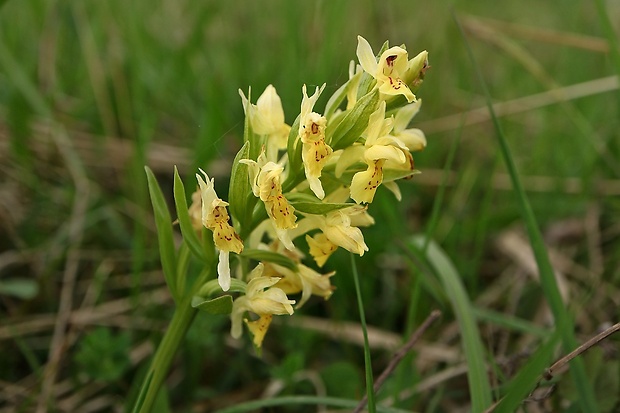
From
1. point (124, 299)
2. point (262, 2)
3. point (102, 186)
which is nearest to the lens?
point (124, 299)

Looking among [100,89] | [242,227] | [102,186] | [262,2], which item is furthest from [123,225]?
[262,2]

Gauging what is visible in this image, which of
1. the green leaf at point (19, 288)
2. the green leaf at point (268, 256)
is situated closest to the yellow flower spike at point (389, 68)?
the green leaf at point (268, 256)

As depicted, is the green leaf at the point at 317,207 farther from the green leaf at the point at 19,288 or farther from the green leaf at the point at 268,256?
the green leaf at the point at 19,288

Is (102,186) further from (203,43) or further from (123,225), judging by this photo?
(203,43)

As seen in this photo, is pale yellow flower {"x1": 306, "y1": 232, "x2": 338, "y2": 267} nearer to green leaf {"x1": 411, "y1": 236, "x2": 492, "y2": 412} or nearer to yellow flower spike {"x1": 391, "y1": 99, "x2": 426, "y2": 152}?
yellow flower spike {"x1": 391, "y1": 99, "x2": 426, "y2": 152}

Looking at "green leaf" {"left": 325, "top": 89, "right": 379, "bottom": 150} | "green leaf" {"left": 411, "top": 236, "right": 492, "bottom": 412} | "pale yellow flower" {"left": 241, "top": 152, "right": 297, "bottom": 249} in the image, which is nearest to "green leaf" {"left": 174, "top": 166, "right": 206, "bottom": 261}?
"pale yellow flower" {"left": 241, "top": 152, "right": 297, "bottom": 249}
